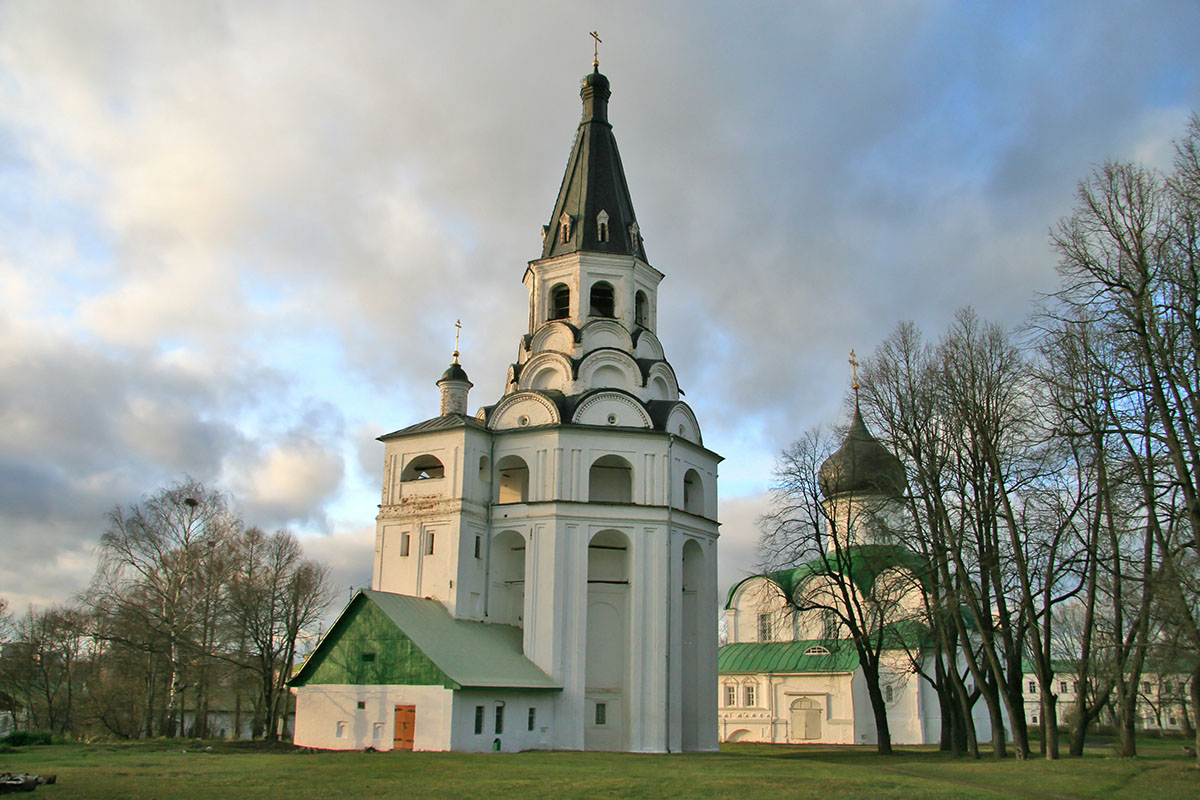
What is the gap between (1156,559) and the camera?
2055 centimetres

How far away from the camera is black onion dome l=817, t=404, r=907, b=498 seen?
27.2m

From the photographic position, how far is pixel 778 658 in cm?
4719

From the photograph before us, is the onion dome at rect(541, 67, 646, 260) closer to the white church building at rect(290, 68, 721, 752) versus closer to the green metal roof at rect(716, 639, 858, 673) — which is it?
the white church building at rect(290, 68, 721, 752)

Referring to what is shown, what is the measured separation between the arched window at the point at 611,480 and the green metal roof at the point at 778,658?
1570 cm

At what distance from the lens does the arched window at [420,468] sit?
32.5 meters

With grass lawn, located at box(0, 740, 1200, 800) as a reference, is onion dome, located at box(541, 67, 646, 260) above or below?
above

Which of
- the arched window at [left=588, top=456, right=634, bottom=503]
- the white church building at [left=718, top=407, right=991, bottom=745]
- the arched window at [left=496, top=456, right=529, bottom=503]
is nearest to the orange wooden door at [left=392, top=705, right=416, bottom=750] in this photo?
the arched window at [left=496, top=456, right=529, bottom=503]

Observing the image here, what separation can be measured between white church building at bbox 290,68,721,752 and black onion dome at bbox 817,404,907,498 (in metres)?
4.41

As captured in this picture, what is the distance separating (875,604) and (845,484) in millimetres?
6989

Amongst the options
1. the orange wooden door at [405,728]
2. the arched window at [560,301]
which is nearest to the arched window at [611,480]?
the arched window at [560,301]

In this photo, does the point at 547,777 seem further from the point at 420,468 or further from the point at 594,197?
the point at 594,197

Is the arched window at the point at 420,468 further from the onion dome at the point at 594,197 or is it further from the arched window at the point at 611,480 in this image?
the onion dome at the point at 594,197

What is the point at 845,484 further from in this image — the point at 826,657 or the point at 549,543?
the point at 826,657

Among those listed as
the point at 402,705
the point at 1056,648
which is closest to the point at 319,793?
the point at 402,705
